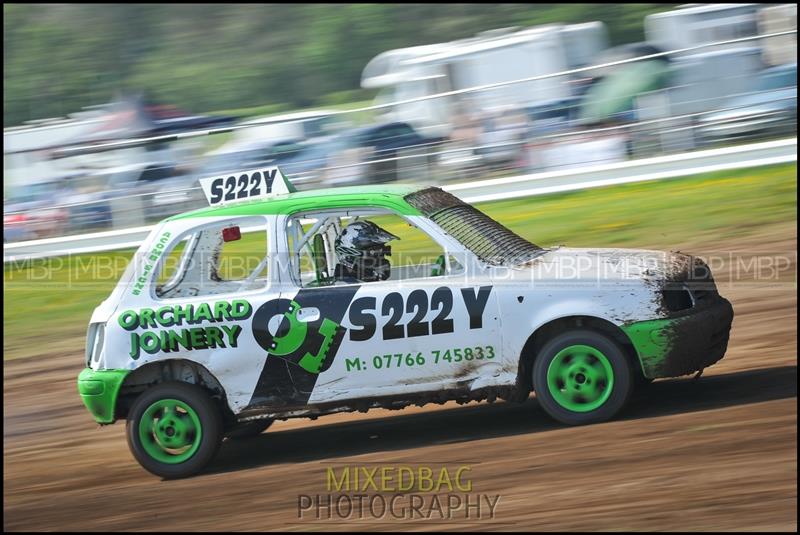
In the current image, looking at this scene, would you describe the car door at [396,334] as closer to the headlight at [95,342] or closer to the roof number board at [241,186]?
the roof number board at [241,186]

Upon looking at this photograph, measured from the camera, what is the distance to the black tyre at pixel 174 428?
7148 millimetres

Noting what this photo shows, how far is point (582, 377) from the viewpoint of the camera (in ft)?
22.4

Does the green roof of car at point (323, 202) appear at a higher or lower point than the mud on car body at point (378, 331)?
higher

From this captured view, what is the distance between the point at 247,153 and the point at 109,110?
557 cm

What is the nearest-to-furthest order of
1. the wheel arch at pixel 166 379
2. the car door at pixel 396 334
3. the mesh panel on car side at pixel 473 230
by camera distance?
the car door at pixel 396 334 → the mesh panel on car side at pixel 473 230 → the wheel arch at pixel 166 379

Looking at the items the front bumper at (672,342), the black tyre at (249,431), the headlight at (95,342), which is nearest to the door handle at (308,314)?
the headlight at (95,342)

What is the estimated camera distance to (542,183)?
1547 cm

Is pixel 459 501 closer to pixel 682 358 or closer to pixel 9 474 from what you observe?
pixel 682 358

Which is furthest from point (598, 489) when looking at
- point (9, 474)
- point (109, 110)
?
point (109, 110)

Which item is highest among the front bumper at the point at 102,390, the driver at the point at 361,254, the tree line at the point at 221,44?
the tree line at the point at 221,44

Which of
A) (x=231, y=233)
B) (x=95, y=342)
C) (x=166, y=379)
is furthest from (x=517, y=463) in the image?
(x=95, y=342)

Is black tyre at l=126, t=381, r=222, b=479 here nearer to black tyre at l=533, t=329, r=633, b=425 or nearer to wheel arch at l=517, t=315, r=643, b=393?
wheel arch at l=517, t=315, r=643, b=393

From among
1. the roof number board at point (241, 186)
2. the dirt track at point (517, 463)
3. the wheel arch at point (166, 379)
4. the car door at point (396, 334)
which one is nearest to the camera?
the dirt track at point (517, 463)

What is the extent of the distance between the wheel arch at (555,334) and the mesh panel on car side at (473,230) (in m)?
0.51
